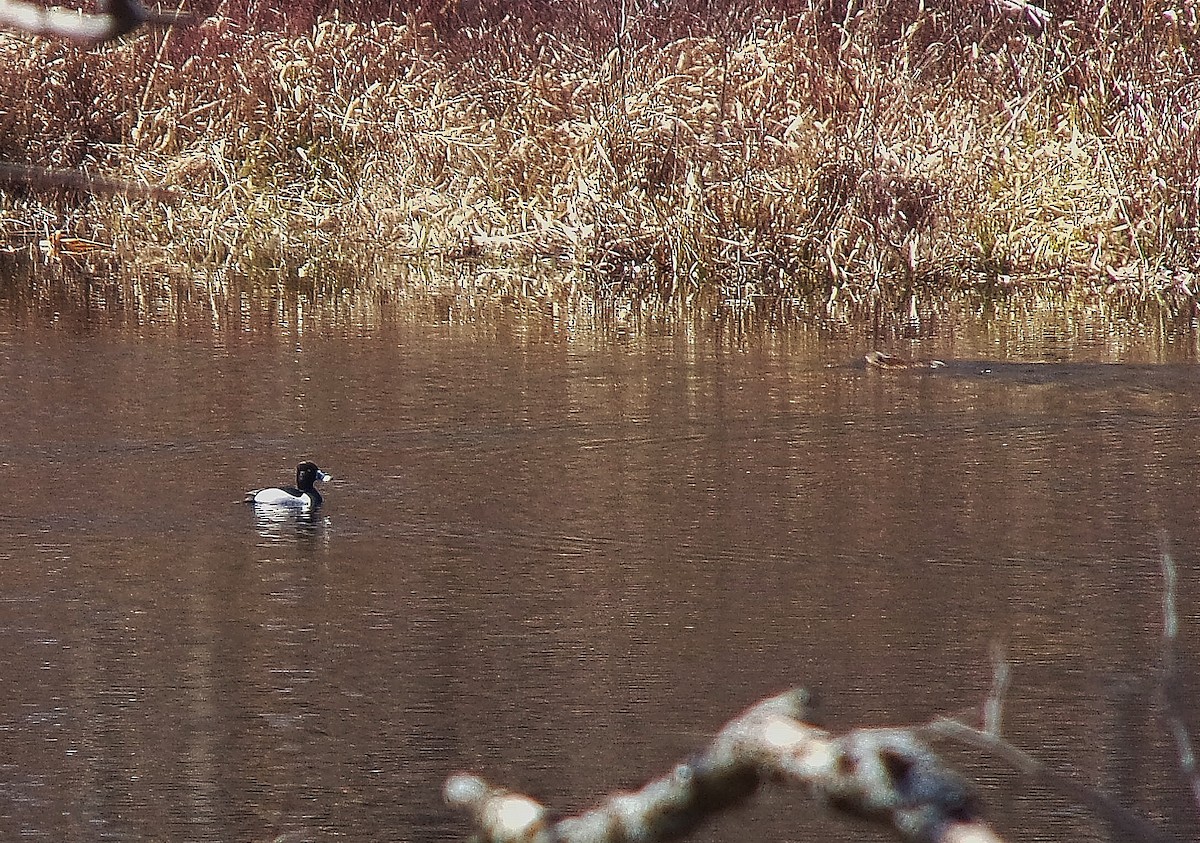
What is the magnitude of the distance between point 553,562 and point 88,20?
5.78 m

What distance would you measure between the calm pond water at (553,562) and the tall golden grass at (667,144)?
6.88 feet

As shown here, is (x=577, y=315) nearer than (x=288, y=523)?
No

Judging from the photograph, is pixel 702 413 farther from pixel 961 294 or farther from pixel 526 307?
pixel 961 294

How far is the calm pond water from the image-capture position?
497 cm

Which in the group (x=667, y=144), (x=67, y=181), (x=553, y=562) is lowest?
(x=553, y=562)

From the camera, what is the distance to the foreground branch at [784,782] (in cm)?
133

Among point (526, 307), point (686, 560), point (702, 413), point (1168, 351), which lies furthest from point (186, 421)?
point (1168, 351)

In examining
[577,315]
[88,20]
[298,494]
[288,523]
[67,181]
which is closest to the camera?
[88,20]

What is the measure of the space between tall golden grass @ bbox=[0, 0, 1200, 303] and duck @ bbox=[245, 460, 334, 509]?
233 inches

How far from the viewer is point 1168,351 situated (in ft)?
37.4

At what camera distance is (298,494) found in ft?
25.5

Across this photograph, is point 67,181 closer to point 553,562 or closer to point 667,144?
point 553,562

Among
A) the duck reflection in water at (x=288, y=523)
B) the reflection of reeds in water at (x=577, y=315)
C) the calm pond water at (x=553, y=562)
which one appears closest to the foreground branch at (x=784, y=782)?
the calm pond water at (x=553, y=562)

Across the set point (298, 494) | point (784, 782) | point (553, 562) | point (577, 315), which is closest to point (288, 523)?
point (298, 494)
